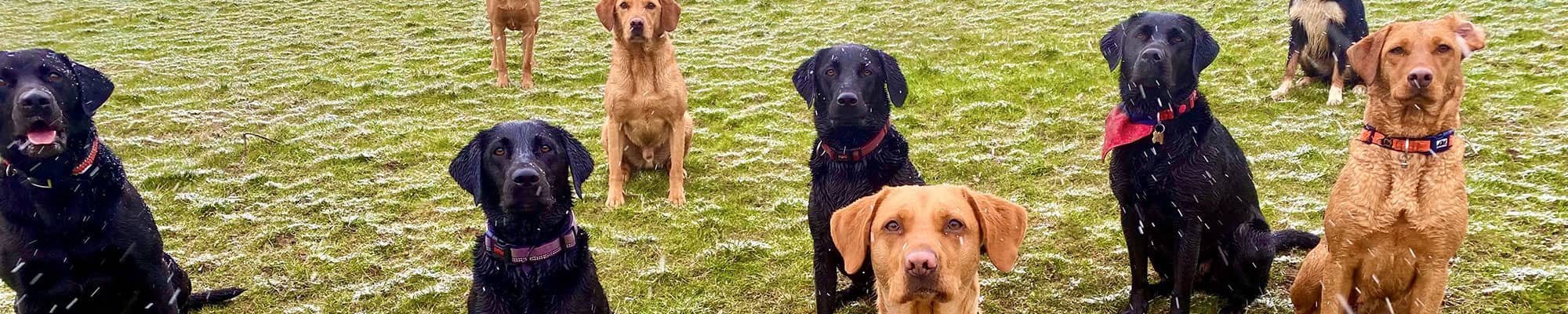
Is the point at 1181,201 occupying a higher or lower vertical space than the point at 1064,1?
higher

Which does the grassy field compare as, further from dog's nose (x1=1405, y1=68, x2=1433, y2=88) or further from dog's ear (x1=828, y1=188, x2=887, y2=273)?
→ dog's nose (x1=1405, y1=68, x2=1433, y2=88)

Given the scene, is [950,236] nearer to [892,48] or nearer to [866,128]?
[866,128]

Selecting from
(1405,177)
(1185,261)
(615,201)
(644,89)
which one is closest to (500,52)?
(644,89)

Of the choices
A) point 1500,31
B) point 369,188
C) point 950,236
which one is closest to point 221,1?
point 369,188

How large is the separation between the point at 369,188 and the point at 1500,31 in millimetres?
10543

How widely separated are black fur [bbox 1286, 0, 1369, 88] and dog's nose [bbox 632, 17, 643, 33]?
17.9 feet

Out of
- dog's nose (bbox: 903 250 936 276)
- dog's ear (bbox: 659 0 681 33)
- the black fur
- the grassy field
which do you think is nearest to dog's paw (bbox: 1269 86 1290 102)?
the grassy field

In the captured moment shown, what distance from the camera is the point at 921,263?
2.75m

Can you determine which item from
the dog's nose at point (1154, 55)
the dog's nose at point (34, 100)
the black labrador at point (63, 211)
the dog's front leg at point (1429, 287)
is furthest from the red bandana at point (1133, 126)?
the dog's nose at point (34, 100)

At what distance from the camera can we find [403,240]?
5223mm

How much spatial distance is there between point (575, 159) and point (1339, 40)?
21.2ft

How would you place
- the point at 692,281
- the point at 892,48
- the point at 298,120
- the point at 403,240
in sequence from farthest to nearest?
the point at 892,48, the point at 298,120, the point at 403,240, the point at 692,281

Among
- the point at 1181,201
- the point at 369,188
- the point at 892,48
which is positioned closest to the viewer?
the point at 1181,201

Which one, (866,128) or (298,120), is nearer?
(866,128)
